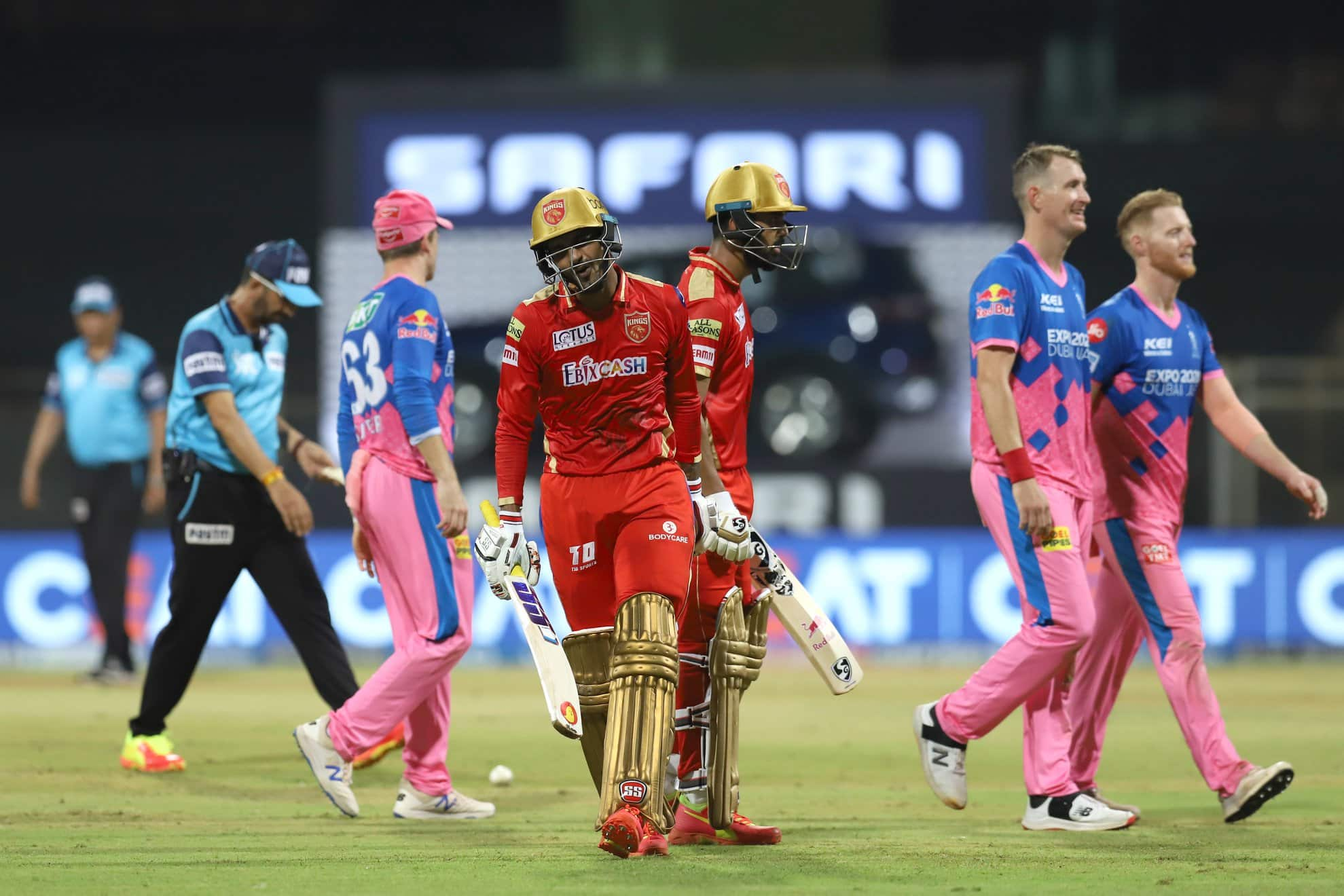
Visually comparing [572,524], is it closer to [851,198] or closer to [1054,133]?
[851,198]

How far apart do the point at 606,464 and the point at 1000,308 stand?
174cm

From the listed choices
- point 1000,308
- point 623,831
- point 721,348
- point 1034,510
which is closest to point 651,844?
point 623,831

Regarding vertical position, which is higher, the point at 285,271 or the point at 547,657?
the point at 285,271

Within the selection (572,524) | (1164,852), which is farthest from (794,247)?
(1164,852)

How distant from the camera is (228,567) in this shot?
330 inches

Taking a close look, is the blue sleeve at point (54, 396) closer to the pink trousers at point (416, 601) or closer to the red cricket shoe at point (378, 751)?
the red cricket shoe at point (378, 751)

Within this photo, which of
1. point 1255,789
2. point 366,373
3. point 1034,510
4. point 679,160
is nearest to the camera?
point 1034,510

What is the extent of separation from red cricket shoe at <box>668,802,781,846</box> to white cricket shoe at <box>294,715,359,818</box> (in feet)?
4.59

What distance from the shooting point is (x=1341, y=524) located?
20297 mm

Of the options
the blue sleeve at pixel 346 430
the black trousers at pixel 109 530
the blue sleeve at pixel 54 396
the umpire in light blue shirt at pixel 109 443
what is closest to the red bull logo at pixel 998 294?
the blue sleeve at pixel 346 430

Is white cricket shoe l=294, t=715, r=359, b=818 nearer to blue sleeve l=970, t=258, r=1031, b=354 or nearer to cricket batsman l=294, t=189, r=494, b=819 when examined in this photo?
cricket batsman l=294, t=189, r=494, b=819

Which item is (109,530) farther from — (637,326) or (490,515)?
(637,326)

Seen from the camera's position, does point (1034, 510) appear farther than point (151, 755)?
No

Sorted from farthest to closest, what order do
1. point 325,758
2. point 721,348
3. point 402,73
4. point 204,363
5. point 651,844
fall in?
point 402,73 → point 204,363 → point 325,758 → point 721,348 → point 651,844
